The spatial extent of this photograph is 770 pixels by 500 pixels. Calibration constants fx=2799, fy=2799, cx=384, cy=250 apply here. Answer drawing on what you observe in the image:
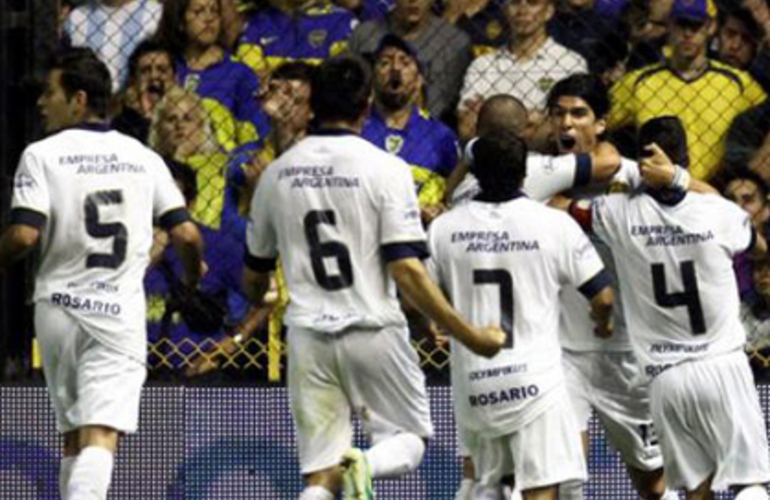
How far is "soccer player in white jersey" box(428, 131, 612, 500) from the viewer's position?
10.9 meters

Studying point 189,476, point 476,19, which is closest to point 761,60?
point 476,19

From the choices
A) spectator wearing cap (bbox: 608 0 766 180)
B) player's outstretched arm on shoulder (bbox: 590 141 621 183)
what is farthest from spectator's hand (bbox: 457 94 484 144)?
player's outstretched arm on shoulder (bbox: 590 141 621 183)

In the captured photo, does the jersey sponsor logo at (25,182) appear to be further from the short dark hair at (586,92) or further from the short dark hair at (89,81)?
the short dark hair at (586,92)

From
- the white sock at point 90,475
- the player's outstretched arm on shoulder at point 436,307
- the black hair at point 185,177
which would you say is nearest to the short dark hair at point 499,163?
the player's outstretched arm on shoulder at point 436,307

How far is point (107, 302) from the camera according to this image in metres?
11.3

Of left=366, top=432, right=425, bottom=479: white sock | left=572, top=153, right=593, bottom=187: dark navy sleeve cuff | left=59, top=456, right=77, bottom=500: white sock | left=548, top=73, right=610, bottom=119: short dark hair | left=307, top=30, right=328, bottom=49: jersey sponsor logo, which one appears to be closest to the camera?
left=366, top=432, right=425, bottom=479: white sock

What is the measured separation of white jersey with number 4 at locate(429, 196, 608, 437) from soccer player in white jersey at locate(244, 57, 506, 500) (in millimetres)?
251

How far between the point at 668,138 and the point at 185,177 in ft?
9.91

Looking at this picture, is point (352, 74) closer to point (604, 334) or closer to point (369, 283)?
point (369, 283)

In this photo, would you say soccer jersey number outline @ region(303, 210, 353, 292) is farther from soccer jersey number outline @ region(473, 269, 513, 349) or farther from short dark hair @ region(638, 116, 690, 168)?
short dark hair @ region(638, 116, 690, 168)

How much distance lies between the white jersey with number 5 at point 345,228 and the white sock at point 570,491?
1.18 metres

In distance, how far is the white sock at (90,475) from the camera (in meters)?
11.1

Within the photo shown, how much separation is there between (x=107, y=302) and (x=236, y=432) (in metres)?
2.43

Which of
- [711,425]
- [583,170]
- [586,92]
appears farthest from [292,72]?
[711,425]
